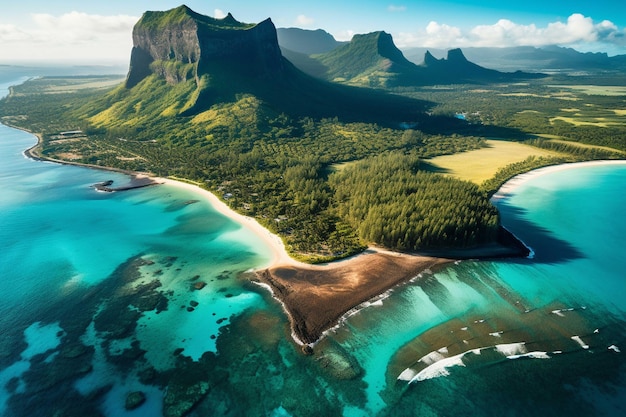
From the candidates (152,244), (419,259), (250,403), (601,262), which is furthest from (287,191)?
(601,262)

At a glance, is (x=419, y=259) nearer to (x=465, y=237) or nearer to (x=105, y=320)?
(x=465, y=237)

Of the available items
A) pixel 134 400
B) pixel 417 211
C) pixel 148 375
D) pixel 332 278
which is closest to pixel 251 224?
pixel 332 278

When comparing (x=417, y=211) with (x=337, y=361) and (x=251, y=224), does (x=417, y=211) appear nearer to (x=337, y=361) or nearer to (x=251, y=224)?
(x=251, y=224)

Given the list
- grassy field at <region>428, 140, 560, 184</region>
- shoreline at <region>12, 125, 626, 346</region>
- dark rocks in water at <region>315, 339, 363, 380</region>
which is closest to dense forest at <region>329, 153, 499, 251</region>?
shoreline at <region>12, 125, 626, 346</region>

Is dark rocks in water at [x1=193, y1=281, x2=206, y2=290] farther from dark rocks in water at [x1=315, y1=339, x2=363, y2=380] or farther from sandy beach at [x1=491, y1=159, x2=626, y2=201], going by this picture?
sandy beach at [x1=491, y1=159, x2=626, y2=201]

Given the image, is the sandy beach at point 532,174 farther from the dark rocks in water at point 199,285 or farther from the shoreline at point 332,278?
the dark rocks in water at point 199,285

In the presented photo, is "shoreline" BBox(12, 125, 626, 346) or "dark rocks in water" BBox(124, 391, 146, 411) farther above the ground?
"shoreline" BBox(12, 125, 626, 346)

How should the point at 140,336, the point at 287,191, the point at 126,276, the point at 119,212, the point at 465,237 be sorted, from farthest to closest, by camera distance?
the point at 287,191 < the point at 119,212 < the point at 465,237 < the point at 126,276 < the point at 140,336
